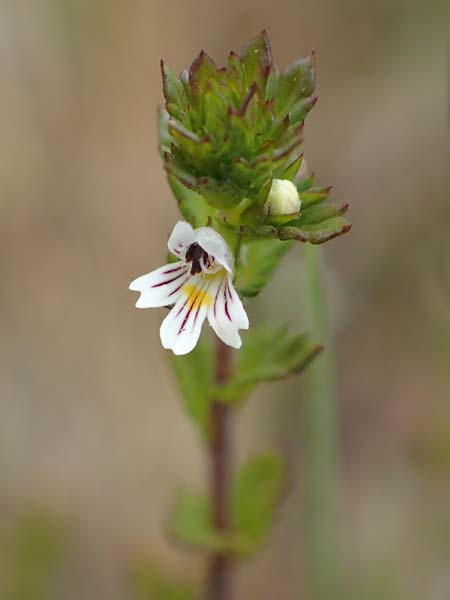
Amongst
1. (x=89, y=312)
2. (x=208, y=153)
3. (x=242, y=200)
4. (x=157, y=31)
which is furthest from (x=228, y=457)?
(x=157, y=31)

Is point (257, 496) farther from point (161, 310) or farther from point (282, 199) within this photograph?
point (282, 199)

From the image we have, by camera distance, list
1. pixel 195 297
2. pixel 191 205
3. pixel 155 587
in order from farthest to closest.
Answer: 1. pixel 155 587
2. pixel 191 205
3. pixel 195 297

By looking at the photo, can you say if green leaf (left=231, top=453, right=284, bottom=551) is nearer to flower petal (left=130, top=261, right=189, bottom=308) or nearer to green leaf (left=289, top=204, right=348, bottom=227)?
flower petal (left=130, top=261, right=189, bottom=308)

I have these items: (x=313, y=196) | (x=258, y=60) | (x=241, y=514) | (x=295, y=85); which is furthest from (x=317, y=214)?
(x=241, y=514)

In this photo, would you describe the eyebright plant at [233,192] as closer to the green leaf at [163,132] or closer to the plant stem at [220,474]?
the green leaf at [163,132]

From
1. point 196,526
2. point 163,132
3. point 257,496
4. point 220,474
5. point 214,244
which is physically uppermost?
point 163,132
